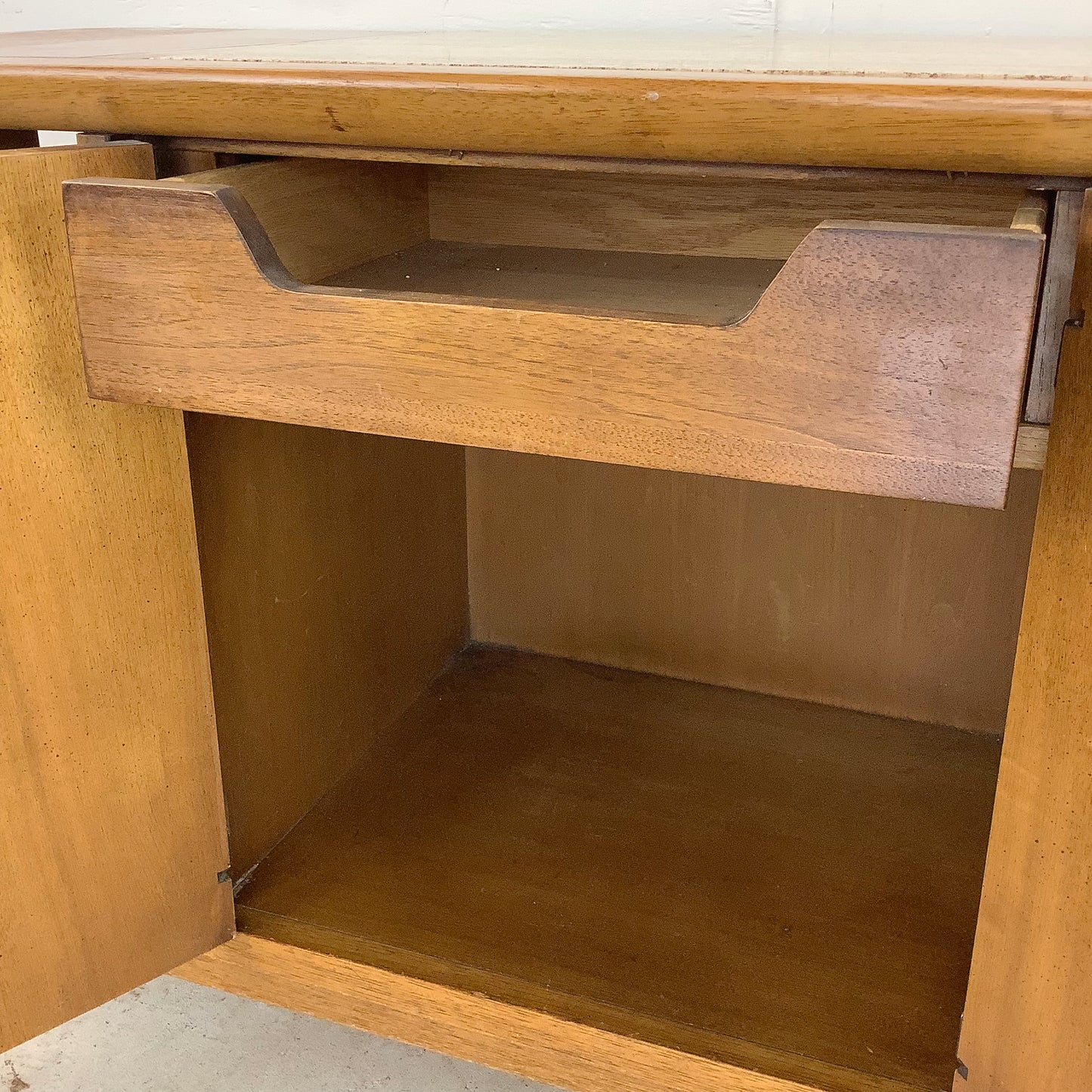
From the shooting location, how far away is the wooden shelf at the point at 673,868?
2.12 feet

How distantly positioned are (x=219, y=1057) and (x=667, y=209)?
2.17 feet

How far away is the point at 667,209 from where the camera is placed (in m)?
0.76

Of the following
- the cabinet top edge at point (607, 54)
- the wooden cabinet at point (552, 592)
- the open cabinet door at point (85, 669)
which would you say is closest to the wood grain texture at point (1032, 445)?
the wooden cabinet at point (552, 592)

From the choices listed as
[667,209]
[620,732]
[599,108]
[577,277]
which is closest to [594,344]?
[599,108]

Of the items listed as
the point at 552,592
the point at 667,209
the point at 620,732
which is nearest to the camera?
the point at 667,209

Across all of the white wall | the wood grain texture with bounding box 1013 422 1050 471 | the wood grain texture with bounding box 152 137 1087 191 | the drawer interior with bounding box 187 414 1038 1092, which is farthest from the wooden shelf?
the white wall

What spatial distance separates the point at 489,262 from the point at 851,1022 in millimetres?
491

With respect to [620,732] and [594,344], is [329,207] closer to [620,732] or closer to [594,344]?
[594,344]

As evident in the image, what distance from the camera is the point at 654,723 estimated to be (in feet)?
3.18

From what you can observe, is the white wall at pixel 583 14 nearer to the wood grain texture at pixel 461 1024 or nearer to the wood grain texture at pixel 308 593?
the wood grain texture at pixel 308 593

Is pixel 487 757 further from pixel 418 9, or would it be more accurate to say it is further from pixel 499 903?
pixel 418 9

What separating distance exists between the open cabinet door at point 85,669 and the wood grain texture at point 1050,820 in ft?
1.37

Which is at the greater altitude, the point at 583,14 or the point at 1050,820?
the point at 583,14

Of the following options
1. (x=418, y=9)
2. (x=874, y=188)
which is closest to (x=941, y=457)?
(x=874, y=188)
